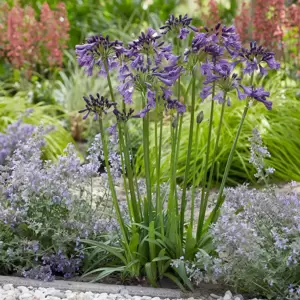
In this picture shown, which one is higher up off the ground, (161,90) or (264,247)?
(161,90)

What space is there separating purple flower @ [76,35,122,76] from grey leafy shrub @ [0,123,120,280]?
0.67 meters

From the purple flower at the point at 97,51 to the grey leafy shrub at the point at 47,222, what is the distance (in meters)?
0.67

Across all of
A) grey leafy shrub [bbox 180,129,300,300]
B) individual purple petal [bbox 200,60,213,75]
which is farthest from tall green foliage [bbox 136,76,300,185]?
individual purple petal [bbox 200,60,213,75]

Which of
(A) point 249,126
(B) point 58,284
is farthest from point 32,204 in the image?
(A) point 249,126

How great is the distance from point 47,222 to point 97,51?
897 mm

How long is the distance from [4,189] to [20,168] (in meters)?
0.15

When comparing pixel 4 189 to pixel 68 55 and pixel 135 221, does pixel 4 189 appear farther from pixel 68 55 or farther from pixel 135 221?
pixel 68 55

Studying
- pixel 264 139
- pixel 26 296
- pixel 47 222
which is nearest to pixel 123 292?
pixel 26 296

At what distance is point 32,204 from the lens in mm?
3211

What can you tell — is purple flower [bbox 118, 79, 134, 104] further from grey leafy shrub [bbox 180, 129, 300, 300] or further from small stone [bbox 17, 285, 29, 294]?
small stone [bbox 17, 285, 29, 294]

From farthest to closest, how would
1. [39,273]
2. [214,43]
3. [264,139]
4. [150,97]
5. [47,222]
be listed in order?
[264,139] < [47,222] < [39,273] < [214,43] < [150,97]

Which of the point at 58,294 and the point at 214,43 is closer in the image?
the point at 214,43

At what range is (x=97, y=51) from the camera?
277 centimetres

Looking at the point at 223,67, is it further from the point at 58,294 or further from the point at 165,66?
the point at 58,294
